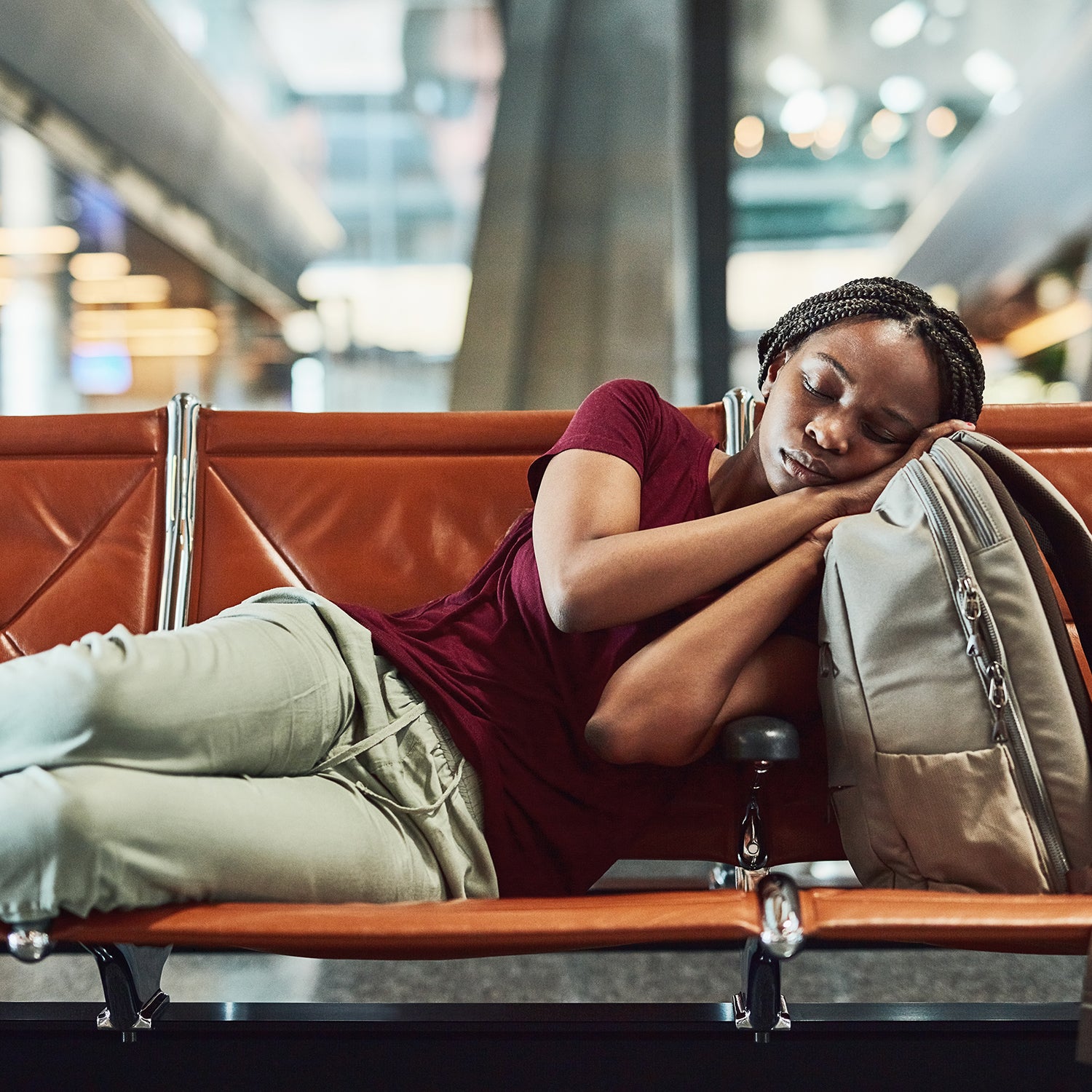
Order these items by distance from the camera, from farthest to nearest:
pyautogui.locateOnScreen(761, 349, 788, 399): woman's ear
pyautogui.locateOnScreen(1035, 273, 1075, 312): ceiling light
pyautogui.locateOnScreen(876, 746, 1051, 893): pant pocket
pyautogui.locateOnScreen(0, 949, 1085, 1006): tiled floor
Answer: pyautogui.locateOnScreen(1035, 273, 1075, 312): ceiling light
pyautogui.locateOnScreen(0, 949, 1085, 1006): tiled floor
pyautogui.locateOnScreen(761, 349, 788, 399): woman's ear
pyautogui.locateOnScreen(876, 746, 1051, 893): pant pocket

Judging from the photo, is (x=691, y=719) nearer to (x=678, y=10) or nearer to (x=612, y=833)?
(x=612, y=833)

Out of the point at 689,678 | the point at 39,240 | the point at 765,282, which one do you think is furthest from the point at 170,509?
the point at 39,240

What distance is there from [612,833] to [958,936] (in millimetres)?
468

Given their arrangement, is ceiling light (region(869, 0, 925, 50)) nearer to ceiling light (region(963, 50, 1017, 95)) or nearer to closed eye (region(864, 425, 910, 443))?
ceiling light (region(963, 50, 1017, 95))

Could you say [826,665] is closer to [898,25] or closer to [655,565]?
[655,565]

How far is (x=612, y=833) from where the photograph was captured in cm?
122

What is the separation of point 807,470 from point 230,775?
0.77 metres

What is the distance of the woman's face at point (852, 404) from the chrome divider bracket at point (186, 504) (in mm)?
1074

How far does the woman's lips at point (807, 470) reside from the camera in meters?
1.27

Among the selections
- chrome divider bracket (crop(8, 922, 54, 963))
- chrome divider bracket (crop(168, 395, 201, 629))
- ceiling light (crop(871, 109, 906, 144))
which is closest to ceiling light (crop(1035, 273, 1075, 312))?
ceiling light (crop(871, 109, 906, 144))

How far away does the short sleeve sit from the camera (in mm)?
1278

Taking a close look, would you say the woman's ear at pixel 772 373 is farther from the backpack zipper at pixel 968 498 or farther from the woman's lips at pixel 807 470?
the backpack zipper at pixel 968 498

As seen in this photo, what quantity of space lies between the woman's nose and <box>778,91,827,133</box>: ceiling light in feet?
7.80

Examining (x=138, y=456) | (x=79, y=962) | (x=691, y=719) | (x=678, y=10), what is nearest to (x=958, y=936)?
(x=691, y=719)
